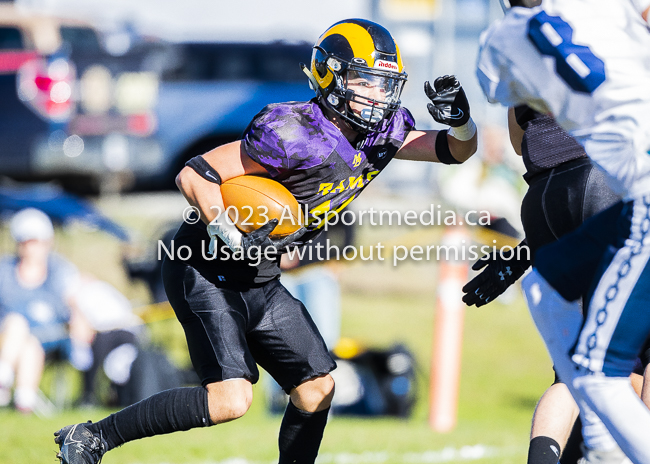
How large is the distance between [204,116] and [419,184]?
5817 millimetres

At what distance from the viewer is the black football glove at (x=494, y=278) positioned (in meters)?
3.03

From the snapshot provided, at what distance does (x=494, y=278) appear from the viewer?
3027 millimetres

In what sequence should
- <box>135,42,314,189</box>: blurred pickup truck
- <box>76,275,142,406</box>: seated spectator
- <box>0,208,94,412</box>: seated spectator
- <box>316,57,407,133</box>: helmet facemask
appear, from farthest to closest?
<box>135,42,314,189</box>: blurred pickup truck, <box>0,208,94,412</box>: seated spectator, <box>76,275,142,406</box>: seated spectator, <box>316,57,407,133</box>: helmet facemask

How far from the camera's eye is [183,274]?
316 centimetres

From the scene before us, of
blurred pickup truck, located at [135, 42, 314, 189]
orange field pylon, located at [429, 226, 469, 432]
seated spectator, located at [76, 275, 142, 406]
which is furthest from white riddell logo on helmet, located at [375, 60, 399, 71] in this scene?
blurred pickup truck, located at [135, 42, 314, 189]

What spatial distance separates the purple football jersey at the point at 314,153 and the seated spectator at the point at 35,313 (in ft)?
12.9

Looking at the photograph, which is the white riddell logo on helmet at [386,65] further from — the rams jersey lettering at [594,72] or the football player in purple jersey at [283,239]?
the rams jersey lettering at [594,72]

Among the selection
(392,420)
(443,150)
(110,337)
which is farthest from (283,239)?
(110,337)

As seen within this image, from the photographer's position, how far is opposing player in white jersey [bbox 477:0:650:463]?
2.08m

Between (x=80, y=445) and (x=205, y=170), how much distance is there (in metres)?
1.18

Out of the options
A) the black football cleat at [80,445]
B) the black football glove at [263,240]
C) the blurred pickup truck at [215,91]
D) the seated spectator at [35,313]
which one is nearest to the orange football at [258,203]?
the black football glove at [263,240]

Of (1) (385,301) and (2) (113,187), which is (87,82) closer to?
(2) (113,187)

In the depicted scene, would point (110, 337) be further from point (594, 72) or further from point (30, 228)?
point (594, 72)

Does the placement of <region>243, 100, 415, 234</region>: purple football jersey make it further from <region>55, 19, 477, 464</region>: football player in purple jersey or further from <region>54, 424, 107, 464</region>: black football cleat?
<region>54, 424, 107, 464</region>: black football cleat
